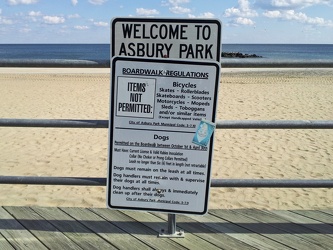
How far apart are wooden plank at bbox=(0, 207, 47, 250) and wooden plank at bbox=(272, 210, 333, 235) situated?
6.05ft

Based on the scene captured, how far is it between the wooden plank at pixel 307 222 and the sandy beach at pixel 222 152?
157 centimetres

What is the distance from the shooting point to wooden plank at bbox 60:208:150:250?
2.59 m

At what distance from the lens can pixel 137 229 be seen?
2.78 metres

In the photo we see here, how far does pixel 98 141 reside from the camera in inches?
312

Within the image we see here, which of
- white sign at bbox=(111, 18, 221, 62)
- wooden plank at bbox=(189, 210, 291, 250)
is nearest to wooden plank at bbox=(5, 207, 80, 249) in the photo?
wooden plank at bbox=(189, 210, 291, 250)

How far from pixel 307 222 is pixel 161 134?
4.59 feet

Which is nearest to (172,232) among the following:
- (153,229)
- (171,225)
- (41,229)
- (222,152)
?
(171,225)

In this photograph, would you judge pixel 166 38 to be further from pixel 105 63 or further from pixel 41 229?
pixel 41 229

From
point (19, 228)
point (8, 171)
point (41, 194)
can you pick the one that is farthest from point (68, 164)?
point (19, 228)

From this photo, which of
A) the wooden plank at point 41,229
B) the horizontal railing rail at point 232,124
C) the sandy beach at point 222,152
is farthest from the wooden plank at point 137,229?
the sandy beach at point 222,152

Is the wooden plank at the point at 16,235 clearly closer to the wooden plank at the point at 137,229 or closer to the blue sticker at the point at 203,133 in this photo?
the wooden plank at the point at 137,229

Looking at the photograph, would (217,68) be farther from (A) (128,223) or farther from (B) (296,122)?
(A) (128,223)

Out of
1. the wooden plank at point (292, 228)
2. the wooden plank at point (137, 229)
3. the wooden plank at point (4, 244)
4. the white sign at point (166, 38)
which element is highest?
the white sign at point (166, 38)

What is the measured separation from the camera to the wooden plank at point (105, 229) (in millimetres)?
2590
